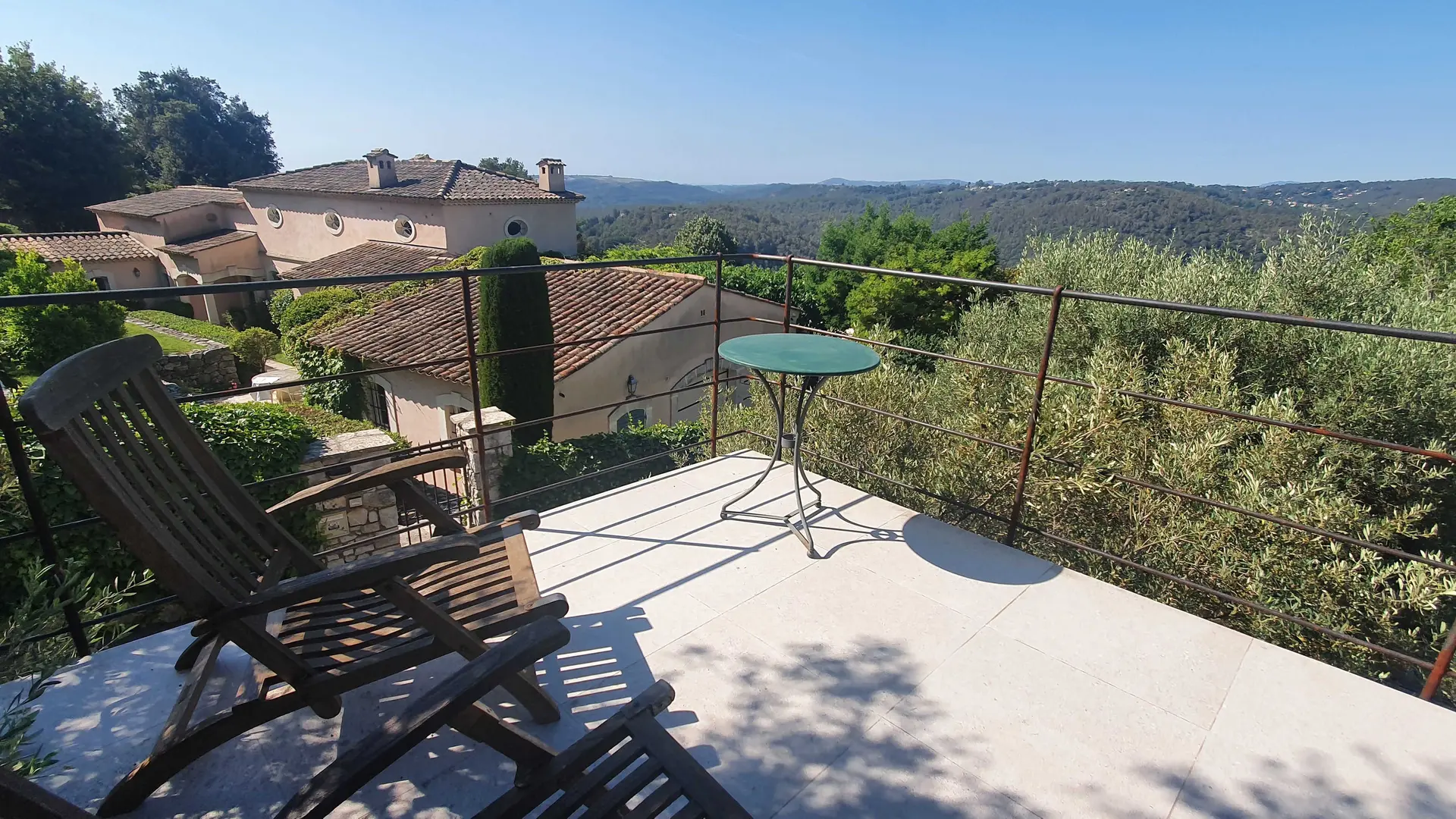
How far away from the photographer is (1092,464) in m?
3.86

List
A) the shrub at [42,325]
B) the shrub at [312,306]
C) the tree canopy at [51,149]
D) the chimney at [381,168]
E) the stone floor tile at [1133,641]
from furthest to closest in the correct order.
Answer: the tree canopy at [51,149] < the chimney at [381,168] < the shrub at [312,306] < the shrub at [42,325] < the stone floor tile at [1133,641]

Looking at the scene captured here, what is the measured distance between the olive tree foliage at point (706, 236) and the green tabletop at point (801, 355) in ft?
103

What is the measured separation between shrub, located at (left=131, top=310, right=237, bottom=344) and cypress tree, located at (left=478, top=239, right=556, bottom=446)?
1028 centimetres

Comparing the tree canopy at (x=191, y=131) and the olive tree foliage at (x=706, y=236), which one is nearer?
the olive tree foliage at (x=706, y=236)

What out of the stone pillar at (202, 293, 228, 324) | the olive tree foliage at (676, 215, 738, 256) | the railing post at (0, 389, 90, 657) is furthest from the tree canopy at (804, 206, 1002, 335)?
the stone pillar at (202, 293, 228, 324)

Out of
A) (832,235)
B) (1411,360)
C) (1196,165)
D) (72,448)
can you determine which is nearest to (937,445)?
(1411,360)

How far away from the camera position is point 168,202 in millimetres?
25250

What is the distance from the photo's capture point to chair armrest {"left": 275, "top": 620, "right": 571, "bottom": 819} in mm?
1039

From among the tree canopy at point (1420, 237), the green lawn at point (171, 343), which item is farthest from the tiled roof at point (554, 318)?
the tree canopy at point (1420, 237)

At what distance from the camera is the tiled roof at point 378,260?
750 inches

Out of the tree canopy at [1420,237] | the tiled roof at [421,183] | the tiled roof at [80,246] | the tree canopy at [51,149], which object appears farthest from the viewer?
the tree canopy at [51,149]

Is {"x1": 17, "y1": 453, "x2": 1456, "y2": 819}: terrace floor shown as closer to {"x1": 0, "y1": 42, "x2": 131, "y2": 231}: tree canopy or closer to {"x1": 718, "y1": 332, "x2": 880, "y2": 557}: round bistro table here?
{"x1": 718, "y1": 332, "x2": 880, "y2": 557}: round bistro table

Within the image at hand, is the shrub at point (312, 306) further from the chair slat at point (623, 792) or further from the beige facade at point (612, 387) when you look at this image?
the chair slat at point (623, 792)

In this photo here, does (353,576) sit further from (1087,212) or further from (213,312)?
(213,312)
